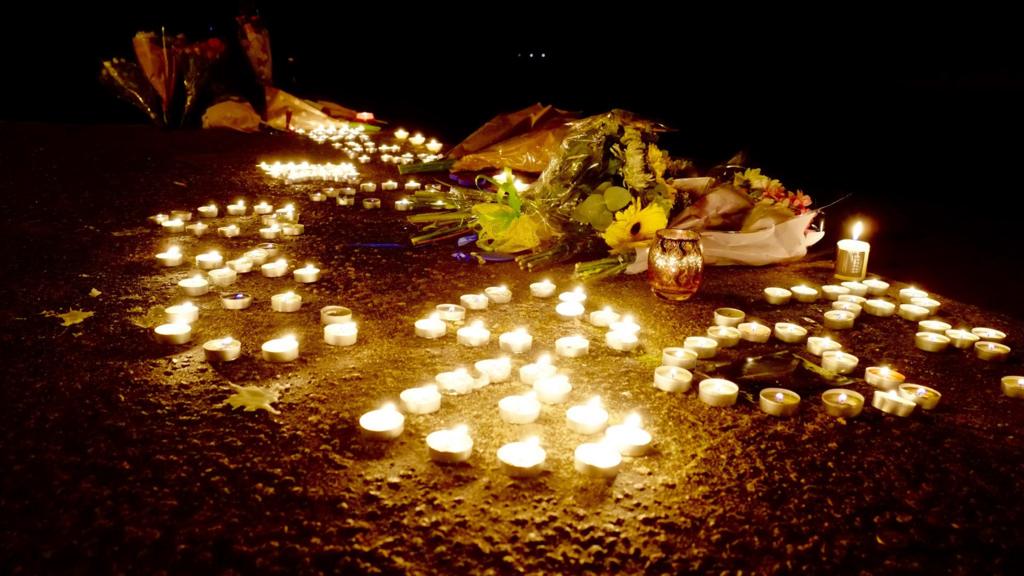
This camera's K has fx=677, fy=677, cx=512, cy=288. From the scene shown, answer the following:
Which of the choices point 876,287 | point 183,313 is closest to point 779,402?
point 876,287

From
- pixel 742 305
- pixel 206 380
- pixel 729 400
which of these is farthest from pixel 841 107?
pixel 206 380

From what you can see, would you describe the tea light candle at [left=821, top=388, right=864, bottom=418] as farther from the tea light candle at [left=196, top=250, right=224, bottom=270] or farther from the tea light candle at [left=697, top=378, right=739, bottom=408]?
the tea light candle at [left=196, top=250, right=224, bottom=270]

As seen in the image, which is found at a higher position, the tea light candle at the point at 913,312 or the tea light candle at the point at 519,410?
the tea light candle at the point at 913,312

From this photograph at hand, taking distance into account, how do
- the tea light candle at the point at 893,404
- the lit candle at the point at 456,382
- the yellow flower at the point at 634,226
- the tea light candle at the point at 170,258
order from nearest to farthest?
the tea light candle at the point at 893,404 → the lit candle at the point at 456,382 → the tea light candle at the point at 170,258 → the yellow flower at the point at 634,226

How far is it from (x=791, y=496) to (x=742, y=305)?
5.73 feet

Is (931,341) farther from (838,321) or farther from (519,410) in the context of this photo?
(519,410)

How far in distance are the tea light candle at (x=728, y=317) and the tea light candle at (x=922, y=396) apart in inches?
32.1

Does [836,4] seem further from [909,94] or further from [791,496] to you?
[791,496]

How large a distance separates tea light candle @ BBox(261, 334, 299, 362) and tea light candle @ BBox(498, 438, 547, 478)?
1062mm

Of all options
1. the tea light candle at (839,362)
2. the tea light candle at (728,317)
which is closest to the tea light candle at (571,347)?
the tea light candle at (728,317)

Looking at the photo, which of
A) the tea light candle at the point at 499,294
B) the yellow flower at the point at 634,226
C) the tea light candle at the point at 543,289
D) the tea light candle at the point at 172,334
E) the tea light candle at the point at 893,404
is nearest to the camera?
the tea light candle at the point at 893,404

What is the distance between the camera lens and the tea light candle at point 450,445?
198 cm

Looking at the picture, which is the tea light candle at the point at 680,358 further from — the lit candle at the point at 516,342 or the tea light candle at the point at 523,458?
the tea light candle at the point at 523,458

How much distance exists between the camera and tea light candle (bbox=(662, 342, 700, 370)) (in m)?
2.64
